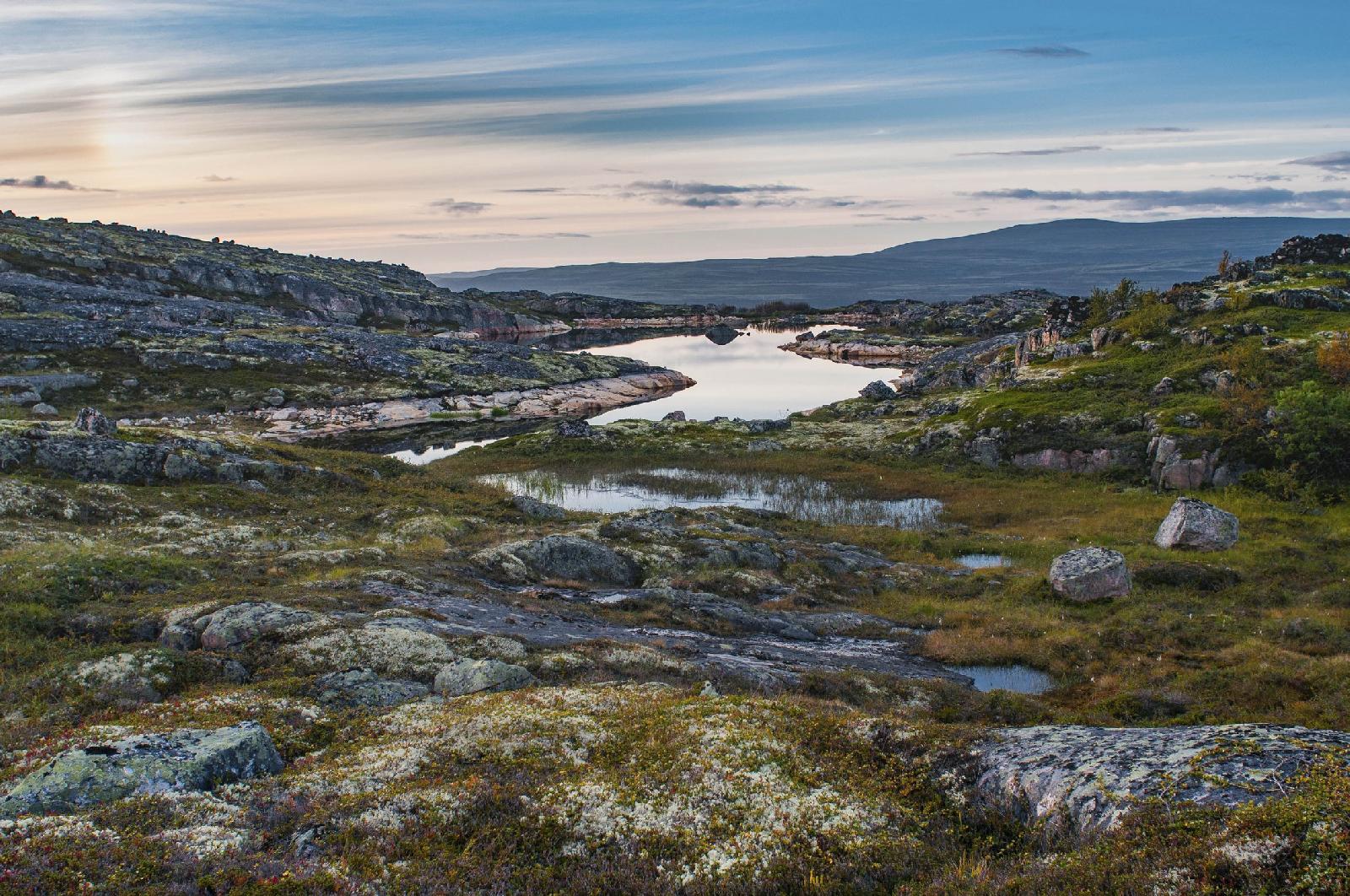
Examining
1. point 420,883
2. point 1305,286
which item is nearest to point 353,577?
point 420,883

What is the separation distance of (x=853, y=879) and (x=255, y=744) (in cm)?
1155

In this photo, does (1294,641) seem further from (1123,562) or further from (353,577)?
(353,577)

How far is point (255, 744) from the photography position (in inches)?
584

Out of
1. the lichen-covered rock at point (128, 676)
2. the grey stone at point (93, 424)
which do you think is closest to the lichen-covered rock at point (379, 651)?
the lichen-covered rock at point (128, 676)

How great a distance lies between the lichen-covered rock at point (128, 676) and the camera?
1781 cm

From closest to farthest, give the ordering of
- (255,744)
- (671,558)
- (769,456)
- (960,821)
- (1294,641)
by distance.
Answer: (960,821) → (255,744) → (1294,641) → (671,558) → (769,456)

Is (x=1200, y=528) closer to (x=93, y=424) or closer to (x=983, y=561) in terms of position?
(x=983, y=561)

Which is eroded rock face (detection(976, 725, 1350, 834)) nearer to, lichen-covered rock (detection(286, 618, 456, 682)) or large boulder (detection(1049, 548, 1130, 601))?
lichen-covered rock (detection(286, 618, 456, 682))

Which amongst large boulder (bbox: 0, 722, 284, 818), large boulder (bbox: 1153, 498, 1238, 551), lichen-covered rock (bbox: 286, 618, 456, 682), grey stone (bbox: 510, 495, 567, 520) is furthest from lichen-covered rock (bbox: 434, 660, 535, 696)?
large boulder (bbox: 1153, 498, 1238, 551)

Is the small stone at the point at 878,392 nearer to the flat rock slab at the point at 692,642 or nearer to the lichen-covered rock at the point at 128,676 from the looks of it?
the flat rock slab at the point at 692,642

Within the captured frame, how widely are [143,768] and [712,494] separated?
5218 cm

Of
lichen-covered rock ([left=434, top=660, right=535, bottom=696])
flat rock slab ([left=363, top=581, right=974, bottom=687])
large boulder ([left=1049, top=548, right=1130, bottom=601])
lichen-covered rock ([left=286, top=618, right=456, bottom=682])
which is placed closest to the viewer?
lichen-covered rock ([left=434, top=660, right=535, bottom=696])

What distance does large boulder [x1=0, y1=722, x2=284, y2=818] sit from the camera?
40.7 ft

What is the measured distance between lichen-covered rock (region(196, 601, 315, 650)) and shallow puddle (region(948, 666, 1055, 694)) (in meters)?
22.8
